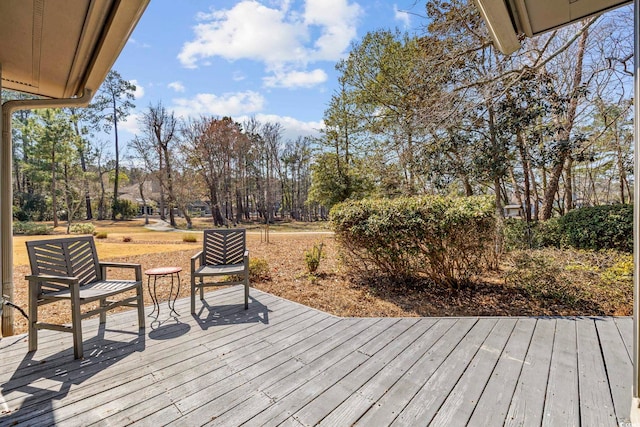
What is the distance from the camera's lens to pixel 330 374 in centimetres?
200

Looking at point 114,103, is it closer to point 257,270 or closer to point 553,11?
point 257,270

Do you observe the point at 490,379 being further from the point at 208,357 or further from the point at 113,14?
the point at 113,14

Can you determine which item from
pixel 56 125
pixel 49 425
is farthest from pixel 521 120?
pixel 56 125

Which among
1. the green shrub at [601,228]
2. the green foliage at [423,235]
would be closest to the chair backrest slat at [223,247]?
the green foliage at [423,235]

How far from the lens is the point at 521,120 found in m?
6.17

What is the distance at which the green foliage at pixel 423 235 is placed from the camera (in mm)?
3510

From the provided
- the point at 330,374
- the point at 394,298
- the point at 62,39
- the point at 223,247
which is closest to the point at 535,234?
the point at 394,298

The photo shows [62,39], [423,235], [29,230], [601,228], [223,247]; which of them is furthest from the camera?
[29,230]

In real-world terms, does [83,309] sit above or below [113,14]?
below

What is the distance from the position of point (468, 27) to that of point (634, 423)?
671 centimetres

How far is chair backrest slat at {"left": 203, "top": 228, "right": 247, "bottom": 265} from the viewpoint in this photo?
148 inches

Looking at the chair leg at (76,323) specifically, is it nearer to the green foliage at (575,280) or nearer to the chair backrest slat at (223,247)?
the chair backrest slat at (223,247)

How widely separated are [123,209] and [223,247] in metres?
25.4

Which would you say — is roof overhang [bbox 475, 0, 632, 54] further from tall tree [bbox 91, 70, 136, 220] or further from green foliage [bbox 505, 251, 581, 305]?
tall tree [bbox 91, 70, 136, 220]
